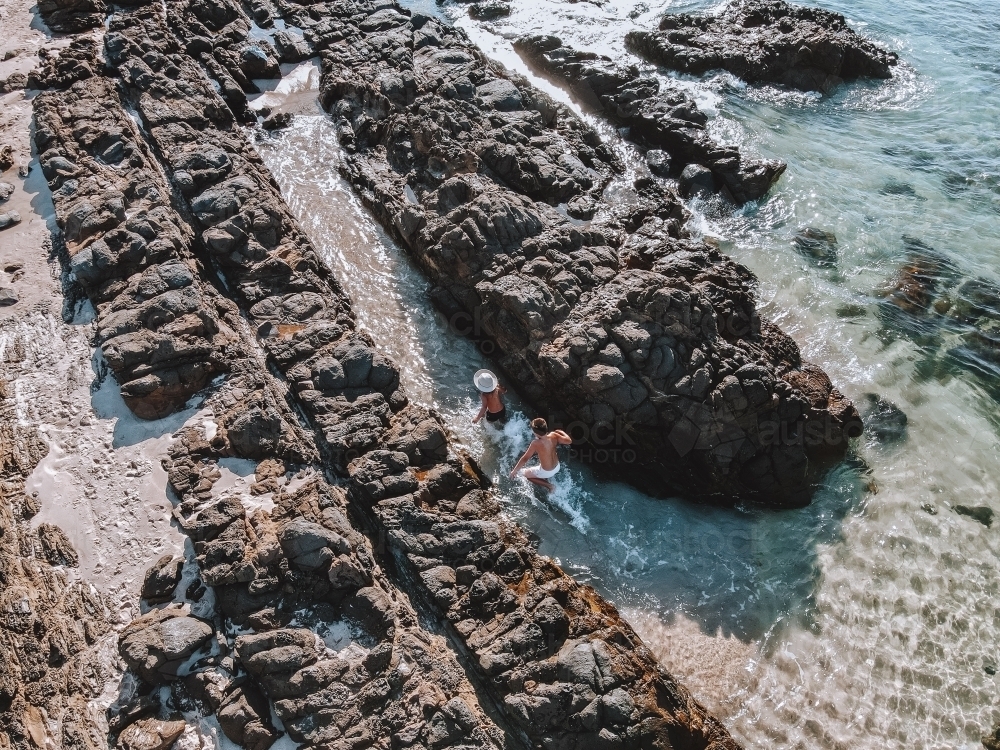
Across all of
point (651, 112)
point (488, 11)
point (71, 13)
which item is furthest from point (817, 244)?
point (71, 13)

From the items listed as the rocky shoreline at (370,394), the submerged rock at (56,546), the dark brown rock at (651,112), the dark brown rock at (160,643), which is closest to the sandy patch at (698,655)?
the rocky shoreline at (370,394)

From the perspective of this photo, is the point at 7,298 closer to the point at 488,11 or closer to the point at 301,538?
the point at 301,538

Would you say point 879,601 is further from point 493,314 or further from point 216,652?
point 216,652

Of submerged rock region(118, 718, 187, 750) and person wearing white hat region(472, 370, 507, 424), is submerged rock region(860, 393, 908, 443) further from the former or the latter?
submerged rock region(118, 718, 187, 750)

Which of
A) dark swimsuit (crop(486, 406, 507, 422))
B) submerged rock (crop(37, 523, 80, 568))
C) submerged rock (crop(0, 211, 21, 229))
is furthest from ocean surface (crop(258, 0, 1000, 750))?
submerged rock (crop(37, 523, 80, 568))

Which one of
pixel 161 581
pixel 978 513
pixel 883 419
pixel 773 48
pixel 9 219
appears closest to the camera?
pixel 161 581

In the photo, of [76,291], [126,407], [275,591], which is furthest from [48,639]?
[76,291]

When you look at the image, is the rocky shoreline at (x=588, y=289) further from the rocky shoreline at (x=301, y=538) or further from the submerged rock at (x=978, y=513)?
the rocky shoreline at (x=301, y=538)
